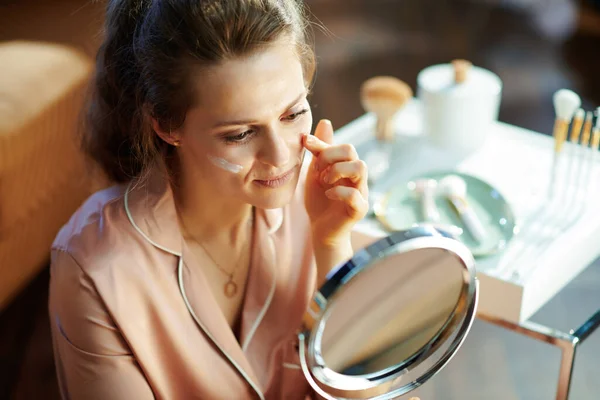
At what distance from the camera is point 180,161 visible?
→ 1040 millimetres

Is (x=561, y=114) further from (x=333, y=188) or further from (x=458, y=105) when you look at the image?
(x=333, y=188)

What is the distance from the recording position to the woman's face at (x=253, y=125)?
2.90 feet

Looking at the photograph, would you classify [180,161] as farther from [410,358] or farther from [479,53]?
[479,53]

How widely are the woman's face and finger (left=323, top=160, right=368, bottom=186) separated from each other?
5cm

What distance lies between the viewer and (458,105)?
1509mm

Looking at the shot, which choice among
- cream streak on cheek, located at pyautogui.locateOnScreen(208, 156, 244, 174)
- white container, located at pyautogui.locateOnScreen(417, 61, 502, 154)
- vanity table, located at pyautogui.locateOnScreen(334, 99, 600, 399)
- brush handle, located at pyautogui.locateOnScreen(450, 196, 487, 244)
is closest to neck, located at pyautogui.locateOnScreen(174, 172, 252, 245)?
cream streak on cheek, located at pyautogui.locateOnScreen(208, 156, 244, 174)

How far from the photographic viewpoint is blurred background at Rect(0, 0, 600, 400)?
53.0 inches

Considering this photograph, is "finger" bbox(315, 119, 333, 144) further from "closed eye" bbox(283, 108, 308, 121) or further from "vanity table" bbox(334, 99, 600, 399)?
"vanity table" bbox(334, 99, 600, 399)

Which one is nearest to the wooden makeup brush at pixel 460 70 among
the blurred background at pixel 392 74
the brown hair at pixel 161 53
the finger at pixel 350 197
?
the blurred background at pixel 392 74

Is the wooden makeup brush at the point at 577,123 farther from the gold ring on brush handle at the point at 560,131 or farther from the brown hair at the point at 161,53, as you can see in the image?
the brown hair at the point at 161,53

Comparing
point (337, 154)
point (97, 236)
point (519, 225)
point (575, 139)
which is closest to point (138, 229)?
point (97, 236)

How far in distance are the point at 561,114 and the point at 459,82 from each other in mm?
245

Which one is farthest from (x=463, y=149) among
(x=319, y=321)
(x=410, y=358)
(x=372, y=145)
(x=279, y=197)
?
(x=319, y=321)

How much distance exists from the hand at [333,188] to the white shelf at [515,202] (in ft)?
1.04
